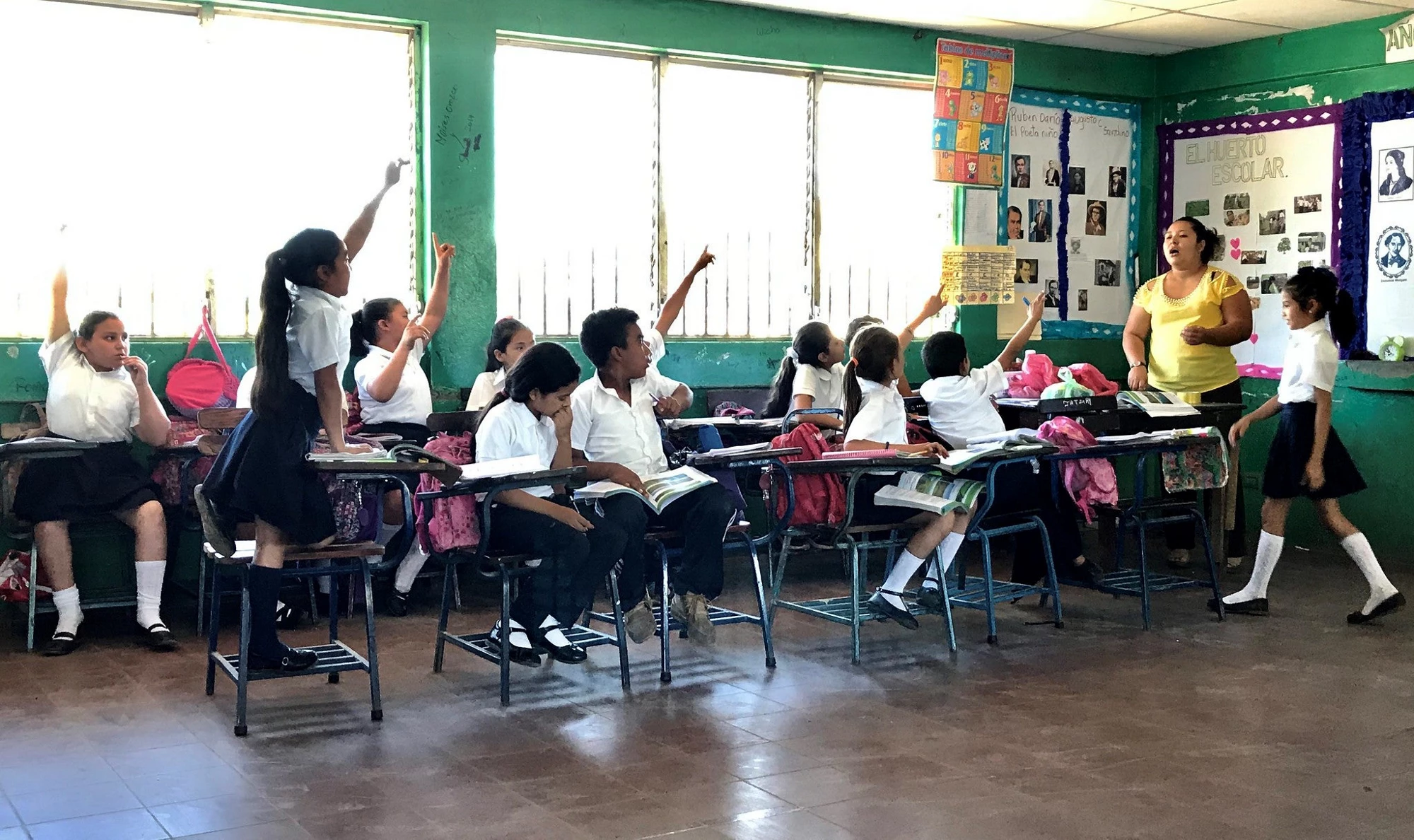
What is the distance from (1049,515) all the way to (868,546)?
4.04 ft

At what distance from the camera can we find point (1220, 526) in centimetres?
735

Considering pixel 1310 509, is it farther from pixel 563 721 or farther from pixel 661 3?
pixel 563 721

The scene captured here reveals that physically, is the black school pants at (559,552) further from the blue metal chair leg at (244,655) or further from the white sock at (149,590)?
the white sock at (149,590)

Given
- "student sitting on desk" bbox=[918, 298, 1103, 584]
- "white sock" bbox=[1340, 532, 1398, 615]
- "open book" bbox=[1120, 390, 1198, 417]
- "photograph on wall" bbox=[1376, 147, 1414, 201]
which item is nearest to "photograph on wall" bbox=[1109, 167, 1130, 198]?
"photograph on wall" bbox=[1376, 147, 1414, 201]

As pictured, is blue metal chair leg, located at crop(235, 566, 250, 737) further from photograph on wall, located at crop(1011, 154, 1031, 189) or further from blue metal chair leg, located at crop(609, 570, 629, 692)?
photograph on wall, located at crop(1011, 154, 1031, 189)

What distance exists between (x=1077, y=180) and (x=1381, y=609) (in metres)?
3.87

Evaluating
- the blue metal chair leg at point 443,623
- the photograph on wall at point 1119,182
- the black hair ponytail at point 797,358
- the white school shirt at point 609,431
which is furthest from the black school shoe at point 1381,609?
the photograph on wall at point 1119,182

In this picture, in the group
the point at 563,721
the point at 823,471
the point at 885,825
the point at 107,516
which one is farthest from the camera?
the point at 107,516

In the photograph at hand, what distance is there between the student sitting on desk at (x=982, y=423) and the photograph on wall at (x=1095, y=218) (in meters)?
3.20

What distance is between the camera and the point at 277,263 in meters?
4.34

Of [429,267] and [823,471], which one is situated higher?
[429,267]

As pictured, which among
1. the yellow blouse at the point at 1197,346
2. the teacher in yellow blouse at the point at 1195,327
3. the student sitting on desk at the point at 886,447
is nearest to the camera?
the student sitting on desk at the point at 886,447

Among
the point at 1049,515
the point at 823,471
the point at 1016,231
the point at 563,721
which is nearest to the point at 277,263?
the point at 563,721

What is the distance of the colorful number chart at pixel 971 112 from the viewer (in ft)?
27.3
